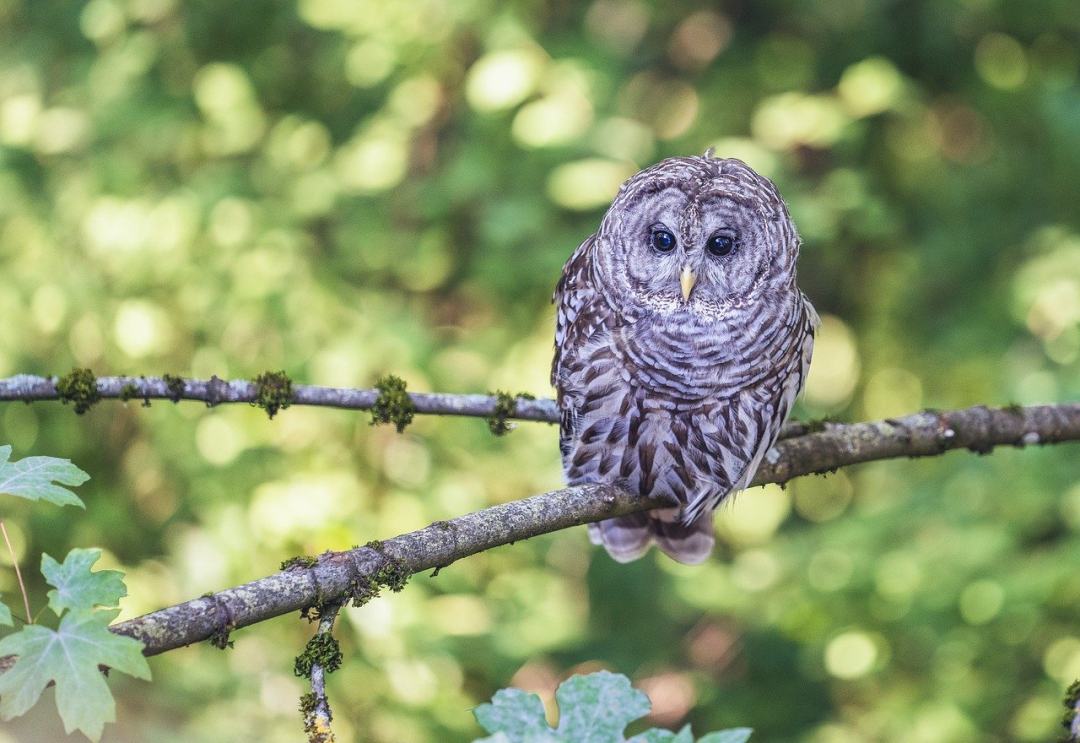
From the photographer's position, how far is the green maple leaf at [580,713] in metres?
1.30

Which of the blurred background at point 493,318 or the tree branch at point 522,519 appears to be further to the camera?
the blurred background at point 493,318

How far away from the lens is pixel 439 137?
503 centimetres

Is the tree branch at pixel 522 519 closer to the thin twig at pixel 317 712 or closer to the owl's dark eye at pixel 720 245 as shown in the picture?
the thin twig at pixel 317 712

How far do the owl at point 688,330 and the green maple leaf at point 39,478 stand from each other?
1.46 m

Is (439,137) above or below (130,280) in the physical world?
above

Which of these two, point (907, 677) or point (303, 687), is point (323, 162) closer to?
point (303, 687)

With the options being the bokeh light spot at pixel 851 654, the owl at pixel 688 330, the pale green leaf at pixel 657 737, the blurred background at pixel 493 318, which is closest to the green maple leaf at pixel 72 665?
the pale green leaf at pixel 657 737

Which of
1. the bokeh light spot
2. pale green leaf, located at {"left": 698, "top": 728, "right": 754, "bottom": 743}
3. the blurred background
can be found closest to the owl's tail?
the blurred background

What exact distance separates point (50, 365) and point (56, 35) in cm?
173

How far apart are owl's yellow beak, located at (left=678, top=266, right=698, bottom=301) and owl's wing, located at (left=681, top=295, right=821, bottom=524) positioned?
0.25 meters

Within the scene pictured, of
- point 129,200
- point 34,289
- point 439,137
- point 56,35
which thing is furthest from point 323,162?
point 56,35

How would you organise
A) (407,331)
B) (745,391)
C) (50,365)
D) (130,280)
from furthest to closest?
(50,365) → (130,280) → (407,331) → (745,391)

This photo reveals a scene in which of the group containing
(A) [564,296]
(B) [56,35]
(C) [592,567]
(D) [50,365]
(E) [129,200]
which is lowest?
(A) [564,296]

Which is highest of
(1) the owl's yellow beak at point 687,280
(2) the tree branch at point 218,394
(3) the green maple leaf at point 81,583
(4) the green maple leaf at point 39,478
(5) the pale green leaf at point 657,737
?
(1) the owl's yellow beak at point 687,280
